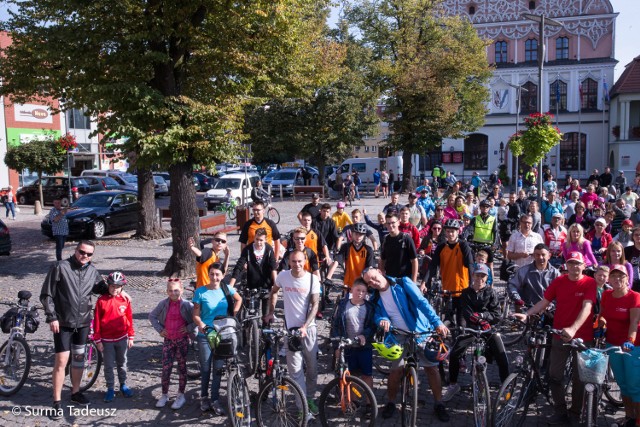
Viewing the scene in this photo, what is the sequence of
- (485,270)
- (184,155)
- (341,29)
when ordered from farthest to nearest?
(341,29)
(184,155)
(485,270)

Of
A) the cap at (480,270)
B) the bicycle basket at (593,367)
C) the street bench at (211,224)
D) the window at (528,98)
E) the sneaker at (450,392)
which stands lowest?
the sneaker at (450,392)

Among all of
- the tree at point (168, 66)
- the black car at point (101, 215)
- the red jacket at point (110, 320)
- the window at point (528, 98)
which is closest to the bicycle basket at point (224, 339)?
the red jacket at point (110, 320)

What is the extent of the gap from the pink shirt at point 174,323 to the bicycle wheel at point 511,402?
11.7 feet

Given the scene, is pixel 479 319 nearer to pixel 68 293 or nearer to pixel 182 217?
pixel 68 293

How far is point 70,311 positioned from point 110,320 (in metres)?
0.46

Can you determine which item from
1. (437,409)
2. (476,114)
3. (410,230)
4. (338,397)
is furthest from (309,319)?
(476,114)

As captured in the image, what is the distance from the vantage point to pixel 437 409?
20.2 ft

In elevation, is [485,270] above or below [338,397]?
above

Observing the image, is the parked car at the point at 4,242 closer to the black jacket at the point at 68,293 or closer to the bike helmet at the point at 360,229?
the black jacket at the point at 68,293

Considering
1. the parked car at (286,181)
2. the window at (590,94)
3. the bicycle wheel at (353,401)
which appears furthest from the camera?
the window at (590,94)

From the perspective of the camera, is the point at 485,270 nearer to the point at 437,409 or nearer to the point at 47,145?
the point at 437,409

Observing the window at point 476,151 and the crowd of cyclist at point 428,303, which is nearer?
the crowd of cyclist at point 428,303

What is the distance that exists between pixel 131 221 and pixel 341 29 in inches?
1023

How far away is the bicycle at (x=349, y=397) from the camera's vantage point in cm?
555
